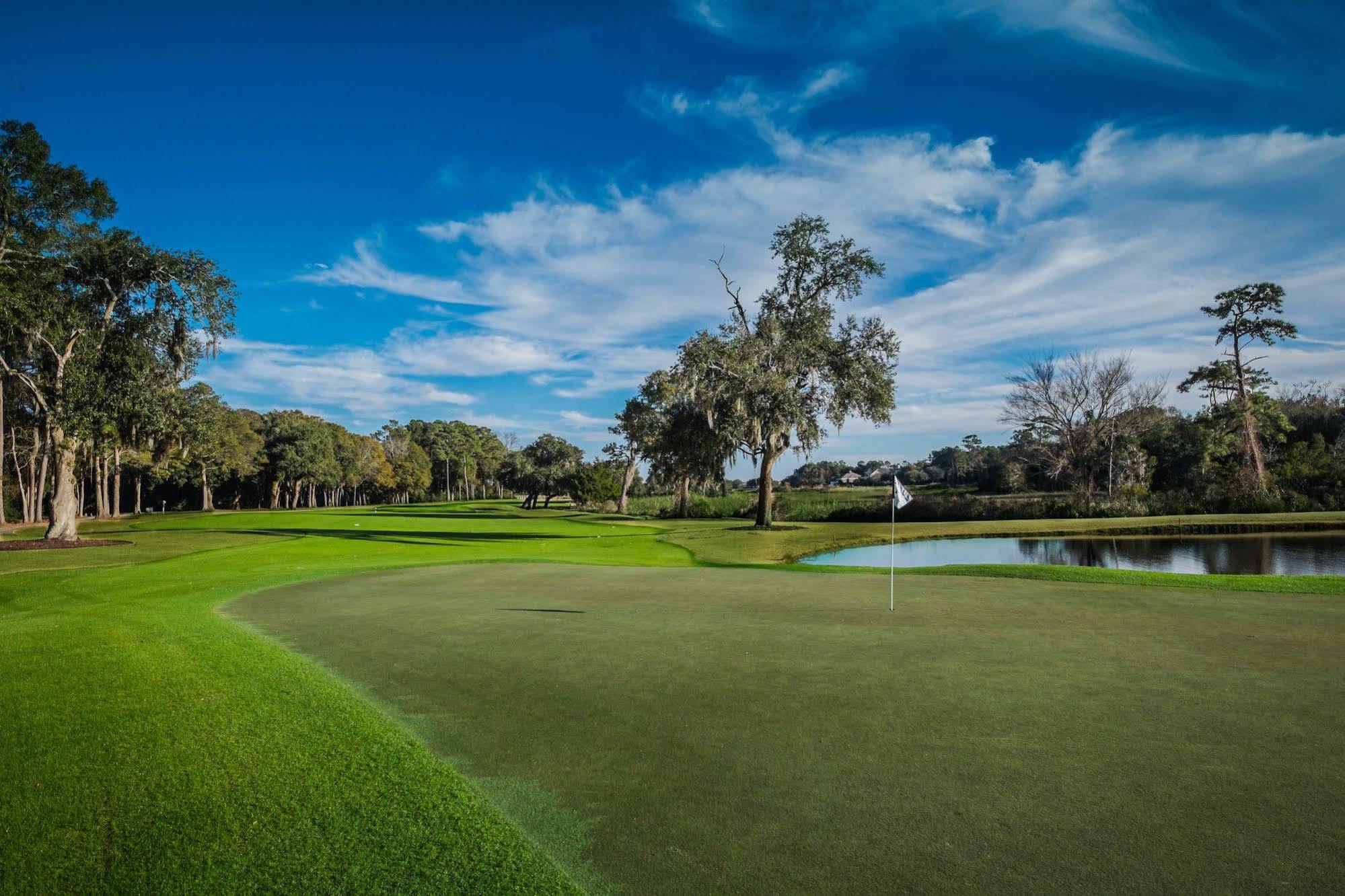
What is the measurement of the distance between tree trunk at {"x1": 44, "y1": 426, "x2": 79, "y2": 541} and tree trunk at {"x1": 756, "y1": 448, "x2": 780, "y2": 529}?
28.6 m

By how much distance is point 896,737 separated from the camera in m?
4.98

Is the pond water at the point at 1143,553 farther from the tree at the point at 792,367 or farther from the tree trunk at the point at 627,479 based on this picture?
the tree trunk at the point at 627,479

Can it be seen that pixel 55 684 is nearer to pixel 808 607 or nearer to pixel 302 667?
pixel 302 667

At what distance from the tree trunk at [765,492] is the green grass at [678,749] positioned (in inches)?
947

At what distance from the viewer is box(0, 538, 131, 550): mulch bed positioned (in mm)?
22938

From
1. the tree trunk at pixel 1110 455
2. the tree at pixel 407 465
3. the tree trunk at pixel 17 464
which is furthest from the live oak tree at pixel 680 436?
the tree at pixel 407 465

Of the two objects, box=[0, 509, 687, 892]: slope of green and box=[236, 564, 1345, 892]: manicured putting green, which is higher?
box=[0, 509, 687, 892]: slope of green

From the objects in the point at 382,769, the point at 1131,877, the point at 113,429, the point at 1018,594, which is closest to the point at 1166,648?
the point at 1018,594

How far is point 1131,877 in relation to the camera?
10.4 ft

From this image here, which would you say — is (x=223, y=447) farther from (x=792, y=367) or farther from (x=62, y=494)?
(x=792, y=367)

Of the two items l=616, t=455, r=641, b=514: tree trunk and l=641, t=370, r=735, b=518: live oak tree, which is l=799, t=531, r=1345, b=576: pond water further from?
l=616, t=455, r=641, b=514: tree trunk

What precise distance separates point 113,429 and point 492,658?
25223mm

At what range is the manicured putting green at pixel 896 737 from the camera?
11.1 feet

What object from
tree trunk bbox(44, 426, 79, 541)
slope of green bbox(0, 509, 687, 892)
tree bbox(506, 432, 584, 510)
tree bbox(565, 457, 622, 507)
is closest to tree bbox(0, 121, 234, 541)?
tree trunk bbox(44, 426, 79, 541)
